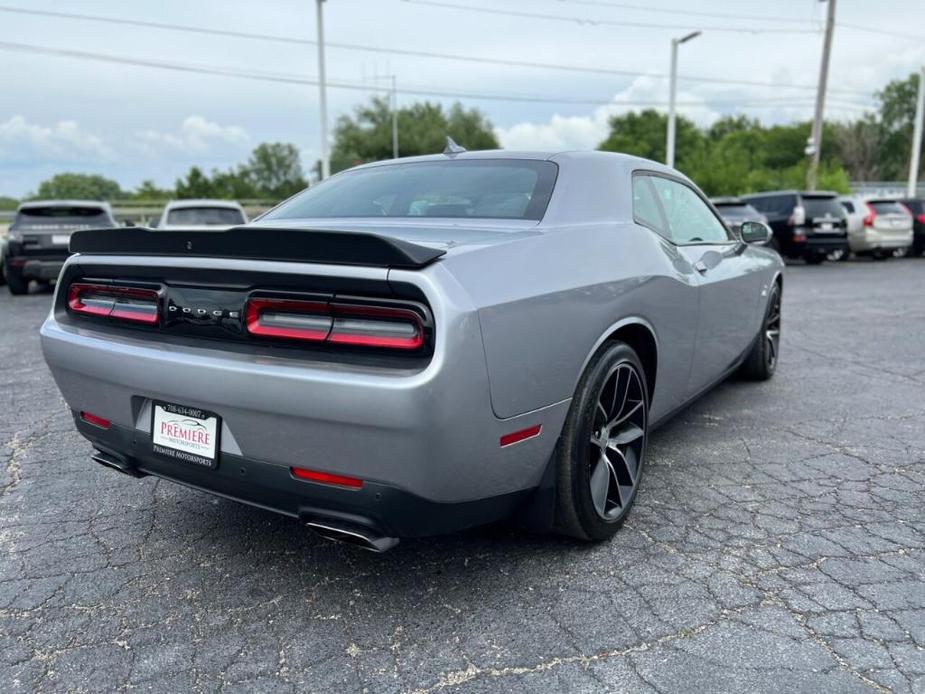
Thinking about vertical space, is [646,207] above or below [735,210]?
above

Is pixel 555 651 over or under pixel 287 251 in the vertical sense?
under

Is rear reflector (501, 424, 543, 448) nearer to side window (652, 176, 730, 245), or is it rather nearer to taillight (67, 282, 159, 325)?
taillight (67, 282, 159, 325)

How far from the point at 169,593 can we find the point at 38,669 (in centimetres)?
46

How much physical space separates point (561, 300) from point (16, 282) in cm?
1150

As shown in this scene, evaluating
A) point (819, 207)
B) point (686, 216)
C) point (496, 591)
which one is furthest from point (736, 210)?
point (496, 591)

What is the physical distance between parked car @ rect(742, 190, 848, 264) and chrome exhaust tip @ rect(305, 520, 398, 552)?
15.7 meters

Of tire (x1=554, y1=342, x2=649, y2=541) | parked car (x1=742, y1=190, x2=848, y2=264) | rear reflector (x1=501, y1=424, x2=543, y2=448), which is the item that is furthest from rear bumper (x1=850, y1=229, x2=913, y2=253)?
rear reflector (x1=501, y1=424, x2=543, y2=448)

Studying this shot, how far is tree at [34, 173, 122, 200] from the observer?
61.9m

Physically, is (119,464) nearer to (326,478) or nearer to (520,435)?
(326,478)

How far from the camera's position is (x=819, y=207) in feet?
52.3

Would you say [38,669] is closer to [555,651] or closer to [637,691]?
[555,651]

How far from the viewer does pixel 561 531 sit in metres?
2.64

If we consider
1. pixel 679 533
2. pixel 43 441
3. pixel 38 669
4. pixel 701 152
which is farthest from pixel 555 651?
pixel 701 152

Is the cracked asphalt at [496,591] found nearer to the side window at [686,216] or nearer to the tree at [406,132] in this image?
→ the side window at [686,216]
